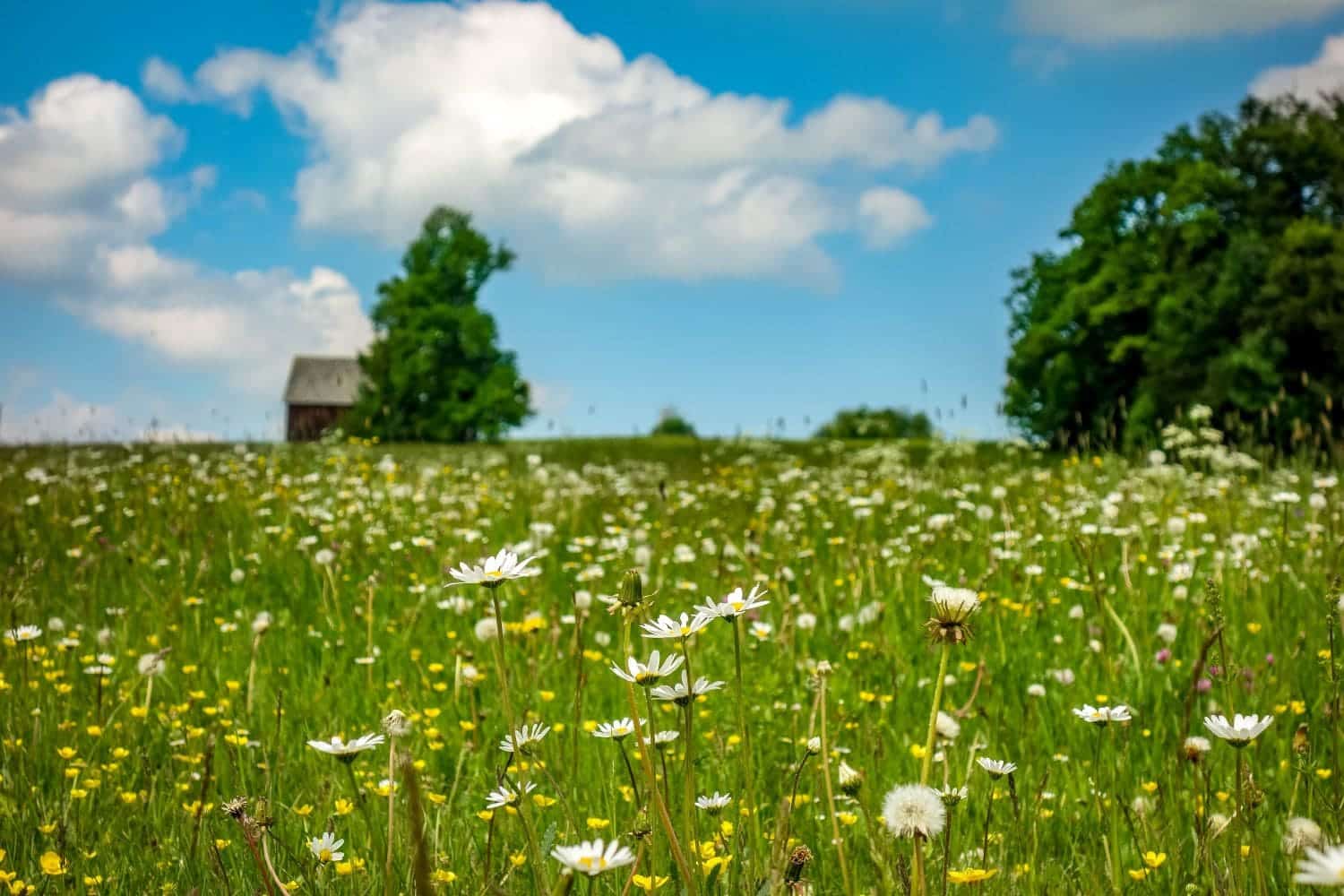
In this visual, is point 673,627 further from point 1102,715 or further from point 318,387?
point 318,387

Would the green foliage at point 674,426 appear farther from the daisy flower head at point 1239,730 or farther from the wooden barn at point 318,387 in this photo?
the daisy flower head at point 1239,730

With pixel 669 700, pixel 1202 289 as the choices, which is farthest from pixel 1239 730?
pixel 1202 289

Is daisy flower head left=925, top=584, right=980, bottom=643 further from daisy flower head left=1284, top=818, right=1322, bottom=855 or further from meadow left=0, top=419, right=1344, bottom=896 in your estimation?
daisy flower head left=1284, top=818, right=1322, bottom=855

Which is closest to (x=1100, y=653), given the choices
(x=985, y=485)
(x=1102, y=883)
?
(x=1102, y=883)

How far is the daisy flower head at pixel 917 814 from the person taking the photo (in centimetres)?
143

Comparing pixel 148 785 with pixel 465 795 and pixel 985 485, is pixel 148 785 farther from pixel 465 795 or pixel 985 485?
pixel 985 485

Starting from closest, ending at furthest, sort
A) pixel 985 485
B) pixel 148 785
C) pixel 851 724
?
pixel 148 785, pixel 851 724, pixel 985 485

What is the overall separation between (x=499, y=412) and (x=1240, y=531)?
34.6m

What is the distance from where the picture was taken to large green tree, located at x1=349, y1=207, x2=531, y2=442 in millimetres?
38719

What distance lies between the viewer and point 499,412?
129 ft

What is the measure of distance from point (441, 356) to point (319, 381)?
28.3 meters

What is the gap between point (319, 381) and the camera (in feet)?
211

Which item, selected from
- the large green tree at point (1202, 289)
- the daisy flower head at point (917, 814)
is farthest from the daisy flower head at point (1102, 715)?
the large green tree at point (1202, 289)

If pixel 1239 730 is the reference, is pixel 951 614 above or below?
above
